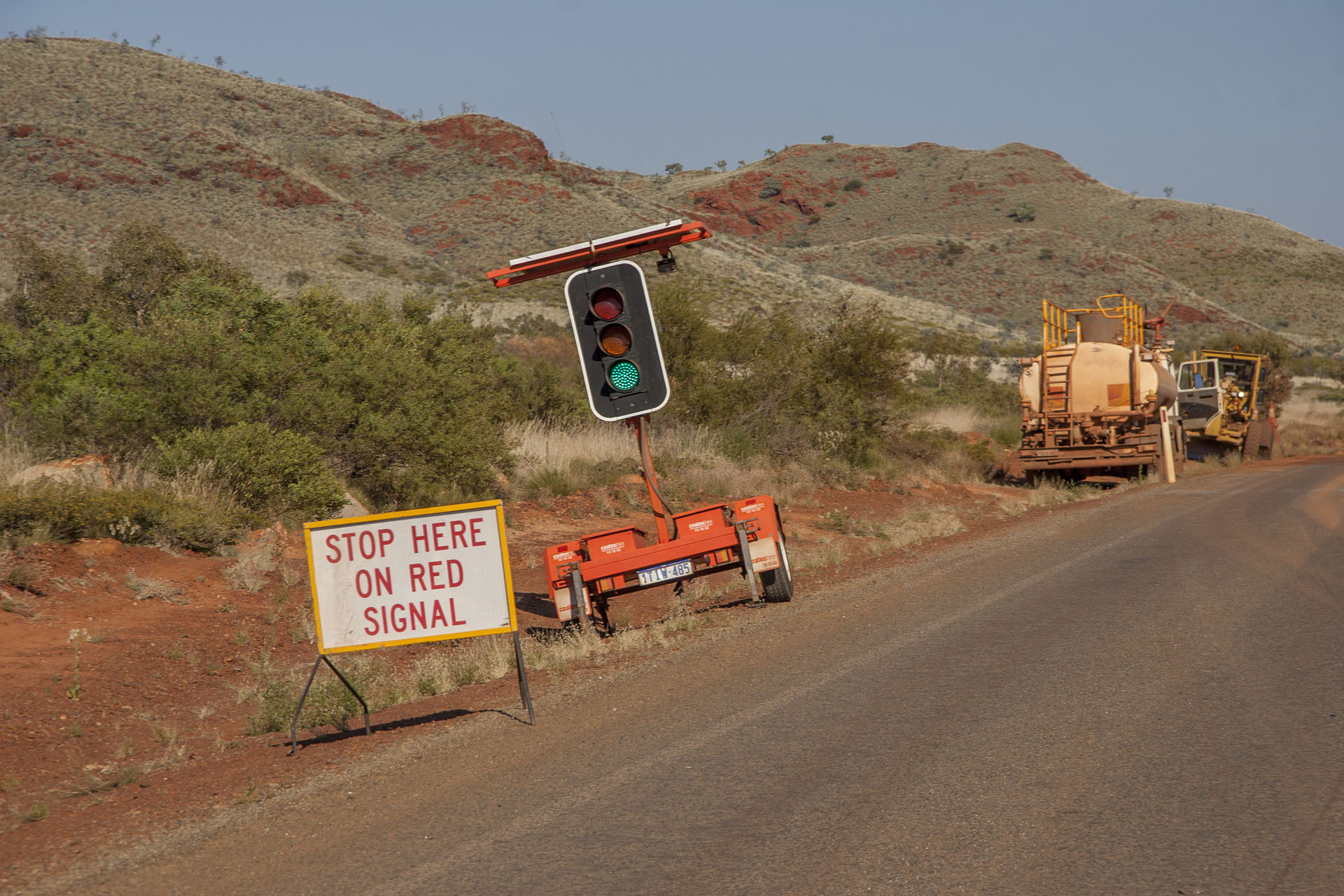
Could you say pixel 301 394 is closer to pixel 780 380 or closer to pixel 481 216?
pixel 780 380

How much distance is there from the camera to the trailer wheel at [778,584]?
9.84 meters

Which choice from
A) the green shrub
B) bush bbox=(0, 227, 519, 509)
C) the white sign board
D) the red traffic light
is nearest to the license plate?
the red traffic light

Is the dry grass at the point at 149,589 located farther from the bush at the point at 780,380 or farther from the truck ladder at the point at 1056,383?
the truck ladder at the point at 1056,383

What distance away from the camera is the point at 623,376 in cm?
855

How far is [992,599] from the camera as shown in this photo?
9953mm

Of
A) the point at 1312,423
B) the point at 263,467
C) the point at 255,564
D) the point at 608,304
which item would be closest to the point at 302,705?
the point at 608,304

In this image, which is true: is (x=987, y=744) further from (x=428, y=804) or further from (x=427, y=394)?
(x=427, y=394)

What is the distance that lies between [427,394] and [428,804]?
428 inches

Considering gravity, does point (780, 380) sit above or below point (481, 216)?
below

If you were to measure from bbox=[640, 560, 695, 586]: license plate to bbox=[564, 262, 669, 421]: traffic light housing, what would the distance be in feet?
4.29

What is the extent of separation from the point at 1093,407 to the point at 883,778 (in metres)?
19.5

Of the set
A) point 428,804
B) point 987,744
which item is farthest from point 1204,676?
point 428,804

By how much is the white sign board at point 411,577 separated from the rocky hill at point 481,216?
2913 centimetres

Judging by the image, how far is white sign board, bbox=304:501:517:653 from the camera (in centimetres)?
635
